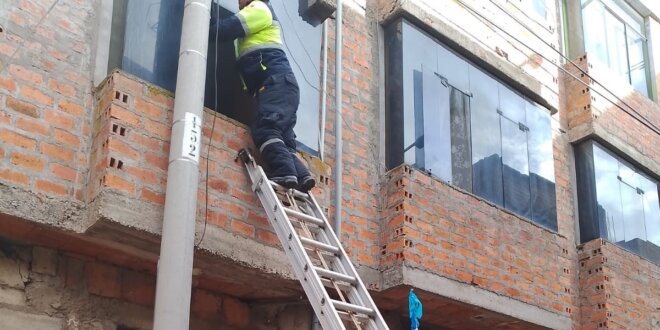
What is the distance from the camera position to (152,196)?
552cm

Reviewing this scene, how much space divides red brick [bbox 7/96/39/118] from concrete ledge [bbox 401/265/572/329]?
3223mm

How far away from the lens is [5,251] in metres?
5.39

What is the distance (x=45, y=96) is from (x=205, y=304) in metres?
1.97

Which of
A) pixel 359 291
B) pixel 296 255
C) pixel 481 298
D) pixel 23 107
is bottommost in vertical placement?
pixel 359 291

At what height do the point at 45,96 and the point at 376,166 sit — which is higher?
the point at 376,166

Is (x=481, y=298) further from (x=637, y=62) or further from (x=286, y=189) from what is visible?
(x=637, y=62)

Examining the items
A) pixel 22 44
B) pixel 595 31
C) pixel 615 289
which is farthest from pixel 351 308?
pixel 595 31

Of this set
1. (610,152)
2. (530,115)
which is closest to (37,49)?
(530,115)

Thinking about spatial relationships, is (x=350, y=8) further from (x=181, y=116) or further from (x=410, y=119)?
(x=181, y=116)

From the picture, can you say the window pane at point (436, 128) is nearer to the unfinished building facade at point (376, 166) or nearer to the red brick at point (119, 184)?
the unfinished building facade at point (376, 166)

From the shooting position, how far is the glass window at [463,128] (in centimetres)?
802

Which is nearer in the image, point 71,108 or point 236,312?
point 71,108

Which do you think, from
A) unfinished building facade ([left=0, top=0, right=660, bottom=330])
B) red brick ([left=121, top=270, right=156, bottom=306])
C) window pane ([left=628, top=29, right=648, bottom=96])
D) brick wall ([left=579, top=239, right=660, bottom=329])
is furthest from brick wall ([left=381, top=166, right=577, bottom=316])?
window pane ([left=628, top=29, right=648, bottom=96])

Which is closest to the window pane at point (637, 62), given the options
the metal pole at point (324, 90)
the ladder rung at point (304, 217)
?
the metal pole at point (324, 90)
